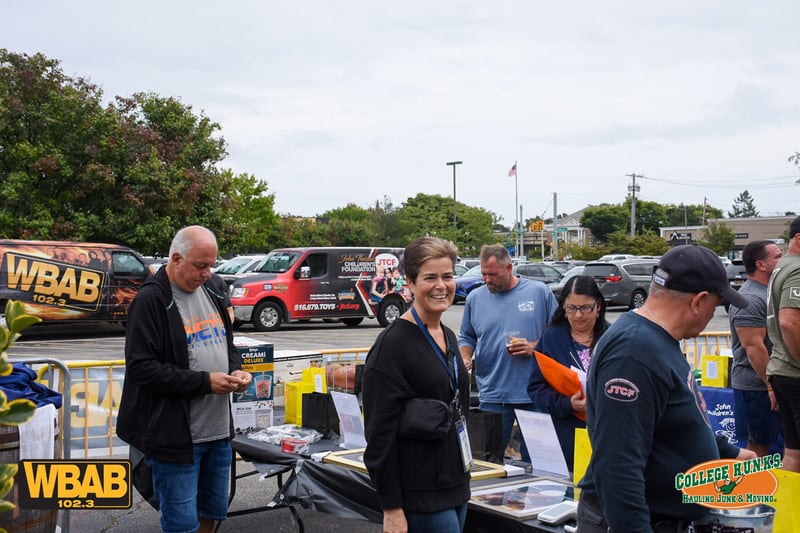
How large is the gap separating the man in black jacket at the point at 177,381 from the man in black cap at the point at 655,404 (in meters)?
2.06

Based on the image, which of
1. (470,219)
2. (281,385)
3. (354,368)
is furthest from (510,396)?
(470,219)

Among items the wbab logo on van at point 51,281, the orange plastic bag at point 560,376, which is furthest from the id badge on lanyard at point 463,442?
the wbab logo on van at point 51,281

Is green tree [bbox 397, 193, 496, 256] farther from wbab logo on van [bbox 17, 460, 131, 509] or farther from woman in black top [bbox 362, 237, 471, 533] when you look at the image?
woman in black top [bbox 362, 237, 471, 533]

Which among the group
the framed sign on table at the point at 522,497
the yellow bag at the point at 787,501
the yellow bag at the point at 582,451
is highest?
the yellow bag at the point at 787,501

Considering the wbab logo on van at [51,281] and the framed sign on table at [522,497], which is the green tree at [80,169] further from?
the framed sign on table at [522,497]

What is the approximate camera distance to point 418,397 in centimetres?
266

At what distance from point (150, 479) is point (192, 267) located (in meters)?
1.10

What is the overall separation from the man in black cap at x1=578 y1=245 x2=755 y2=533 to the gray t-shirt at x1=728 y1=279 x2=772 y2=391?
10.9ft

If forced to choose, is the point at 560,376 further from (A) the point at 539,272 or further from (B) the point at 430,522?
(A) the point at 539,272

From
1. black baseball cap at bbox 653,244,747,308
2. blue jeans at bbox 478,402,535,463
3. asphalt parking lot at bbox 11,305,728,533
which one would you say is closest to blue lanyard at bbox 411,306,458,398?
black baseball cap at bbox 653,244,747,308

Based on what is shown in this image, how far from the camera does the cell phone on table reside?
2947 mm

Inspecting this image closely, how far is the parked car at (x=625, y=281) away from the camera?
24.1 meters

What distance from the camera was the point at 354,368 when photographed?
514cm

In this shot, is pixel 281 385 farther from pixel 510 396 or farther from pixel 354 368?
pixel 510 396
